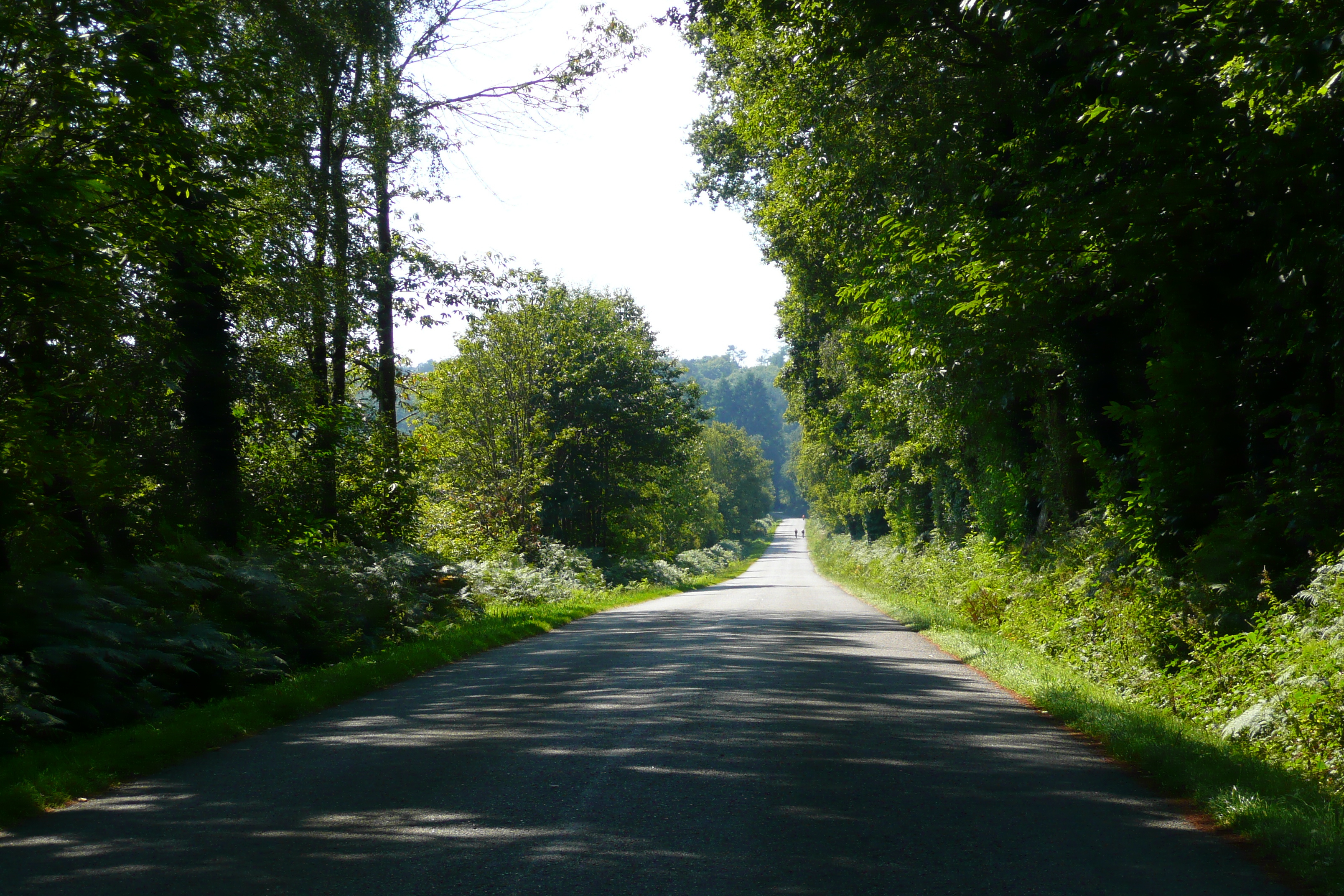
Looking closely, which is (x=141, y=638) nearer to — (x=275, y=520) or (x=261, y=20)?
(x=275, y=520)

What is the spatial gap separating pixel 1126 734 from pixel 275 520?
14.7m

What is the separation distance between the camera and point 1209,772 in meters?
6.33

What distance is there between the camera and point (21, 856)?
200 inches

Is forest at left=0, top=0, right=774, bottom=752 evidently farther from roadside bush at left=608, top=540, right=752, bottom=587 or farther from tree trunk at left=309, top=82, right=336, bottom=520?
roadside bush at left=608, top=540, right=752, bottom=587

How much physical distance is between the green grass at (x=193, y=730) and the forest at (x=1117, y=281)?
851 cm

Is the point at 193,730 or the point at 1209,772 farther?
the point at 193,730

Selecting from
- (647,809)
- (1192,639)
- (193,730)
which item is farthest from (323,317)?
(1192,639)

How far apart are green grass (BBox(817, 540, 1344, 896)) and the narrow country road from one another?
23 centimetres

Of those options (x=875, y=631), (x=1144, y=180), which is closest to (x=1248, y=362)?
(x=1144, y=180)

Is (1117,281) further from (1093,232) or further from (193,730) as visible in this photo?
(193,730)

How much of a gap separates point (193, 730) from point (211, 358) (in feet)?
27.6

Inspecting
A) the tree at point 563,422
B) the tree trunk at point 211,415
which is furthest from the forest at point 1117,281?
the tree at point 563,422

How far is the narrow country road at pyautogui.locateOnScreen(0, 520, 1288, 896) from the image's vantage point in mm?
4637

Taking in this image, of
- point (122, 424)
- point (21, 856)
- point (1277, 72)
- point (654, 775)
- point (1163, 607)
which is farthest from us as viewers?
point (122, 424)
